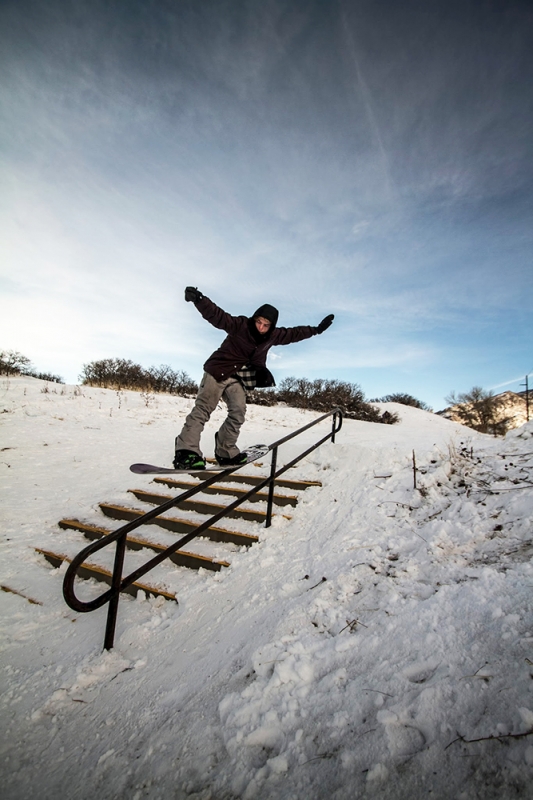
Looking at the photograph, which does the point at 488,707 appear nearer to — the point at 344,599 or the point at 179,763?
the point at 344,599

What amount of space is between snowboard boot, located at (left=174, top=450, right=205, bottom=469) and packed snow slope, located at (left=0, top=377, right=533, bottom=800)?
3.07 feet

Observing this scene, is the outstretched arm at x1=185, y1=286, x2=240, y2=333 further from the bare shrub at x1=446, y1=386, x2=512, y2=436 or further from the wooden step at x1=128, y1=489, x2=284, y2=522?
the bare shrub at x1=446, y1=386, x2=512, y2=436

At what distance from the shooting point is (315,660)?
1.80m

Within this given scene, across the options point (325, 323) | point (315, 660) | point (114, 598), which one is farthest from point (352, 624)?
point (325, 323)

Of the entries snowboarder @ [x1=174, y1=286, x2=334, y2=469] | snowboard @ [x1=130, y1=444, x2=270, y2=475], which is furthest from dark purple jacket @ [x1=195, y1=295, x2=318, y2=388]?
snowboard @ [x1=130, y1=444, x2=270, y2=475]

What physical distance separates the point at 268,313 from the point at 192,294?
0.96 m

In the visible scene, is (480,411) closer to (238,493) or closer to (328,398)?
(328,398)

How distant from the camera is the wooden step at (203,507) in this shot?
3.86 metres

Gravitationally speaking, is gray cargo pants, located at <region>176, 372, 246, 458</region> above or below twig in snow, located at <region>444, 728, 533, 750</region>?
above

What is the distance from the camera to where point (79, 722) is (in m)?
1.85

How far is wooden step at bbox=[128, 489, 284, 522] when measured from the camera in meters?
3.86

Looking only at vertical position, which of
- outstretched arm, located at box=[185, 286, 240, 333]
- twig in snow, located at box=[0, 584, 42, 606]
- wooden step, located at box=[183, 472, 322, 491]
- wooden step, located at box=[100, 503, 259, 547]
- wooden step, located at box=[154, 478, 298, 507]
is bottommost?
twig in snow, located at box=[0, 584, 42, 606]

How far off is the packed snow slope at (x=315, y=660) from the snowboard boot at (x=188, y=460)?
36.9 inches

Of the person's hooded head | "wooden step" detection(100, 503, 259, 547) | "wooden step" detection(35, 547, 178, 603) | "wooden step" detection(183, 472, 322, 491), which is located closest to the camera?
"wooden step" detection(35, 547, 178, 603)
